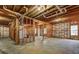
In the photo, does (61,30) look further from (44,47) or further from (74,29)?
(44,47)

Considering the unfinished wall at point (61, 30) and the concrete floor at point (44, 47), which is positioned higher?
the unfinished wall at point (61, 30)

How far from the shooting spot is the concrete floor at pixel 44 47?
2.87 meters

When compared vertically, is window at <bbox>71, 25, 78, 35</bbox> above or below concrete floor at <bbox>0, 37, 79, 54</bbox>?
above

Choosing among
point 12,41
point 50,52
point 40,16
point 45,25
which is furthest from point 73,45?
point 12,41

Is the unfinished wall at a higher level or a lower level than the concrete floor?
higher

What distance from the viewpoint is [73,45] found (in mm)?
2863

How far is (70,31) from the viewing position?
2924 millimetres

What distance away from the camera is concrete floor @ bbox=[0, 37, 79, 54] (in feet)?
9.41

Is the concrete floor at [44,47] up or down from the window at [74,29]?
down

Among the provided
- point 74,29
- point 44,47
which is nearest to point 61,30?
point 74,29
